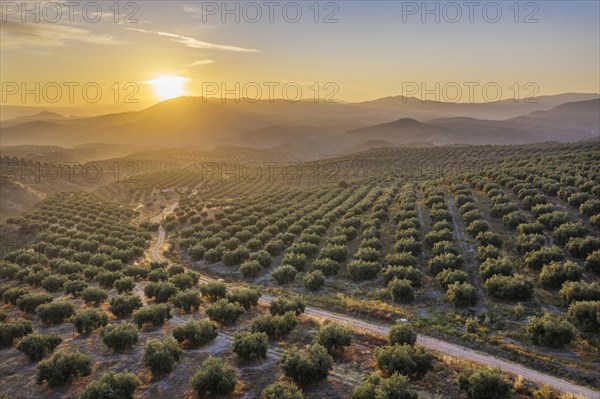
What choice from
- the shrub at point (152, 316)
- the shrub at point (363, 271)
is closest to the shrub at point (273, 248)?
the shrub at point (363, 271)

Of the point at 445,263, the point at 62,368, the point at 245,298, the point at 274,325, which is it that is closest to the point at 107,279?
the point at 245,298

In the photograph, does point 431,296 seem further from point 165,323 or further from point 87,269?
point 87,269

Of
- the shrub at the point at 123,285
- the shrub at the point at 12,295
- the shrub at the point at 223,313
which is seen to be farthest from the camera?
the shrub at the point at 123,285

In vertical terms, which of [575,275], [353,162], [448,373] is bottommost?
[448,373]

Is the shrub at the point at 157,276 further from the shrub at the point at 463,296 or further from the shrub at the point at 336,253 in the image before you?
the shrub at the point at 463,296

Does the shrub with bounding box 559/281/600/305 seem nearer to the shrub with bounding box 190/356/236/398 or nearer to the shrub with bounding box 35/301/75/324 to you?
the shrub with bounding box 190/356/236/398

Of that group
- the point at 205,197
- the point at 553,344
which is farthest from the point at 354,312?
the point at 205,197

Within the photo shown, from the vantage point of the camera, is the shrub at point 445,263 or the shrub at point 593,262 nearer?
the shrub at point 593,262
